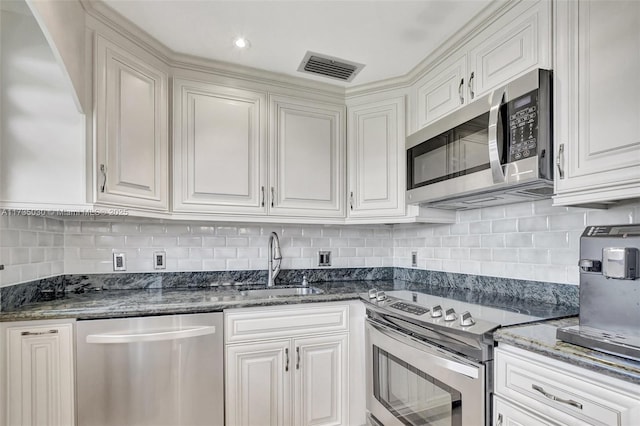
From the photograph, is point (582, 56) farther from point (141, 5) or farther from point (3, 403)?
point (3, 403)

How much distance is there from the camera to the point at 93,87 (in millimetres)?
1611

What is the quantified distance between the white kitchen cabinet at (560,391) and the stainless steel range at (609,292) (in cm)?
9

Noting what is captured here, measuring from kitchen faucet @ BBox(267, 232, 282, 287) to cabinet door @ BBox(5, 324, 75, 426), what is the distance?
113 centimetres

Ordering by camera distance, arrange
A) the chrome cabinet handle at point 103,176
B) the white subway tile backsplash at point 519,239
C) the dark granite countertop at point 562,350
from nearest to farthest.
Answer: the dark granite countertop at point 562,350 → the chrome cabinet handle at point 103,176 → the white subway tile backsplash at point 519,239

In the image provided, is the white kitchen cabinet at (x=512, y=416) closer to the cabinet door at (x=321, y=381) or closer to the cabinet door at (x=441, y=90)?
the cabinet door at (x=321, y=381)

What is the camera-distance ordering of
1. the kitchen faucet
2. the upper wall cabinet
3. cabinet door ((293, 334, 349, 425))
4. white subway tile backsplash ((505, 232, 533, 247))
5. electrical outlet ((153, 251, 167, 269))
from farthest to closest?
the kitchen faucet → electrical outlet ((153, 251, 167, 269)) → cabinet door ((293, 334, 349, 425)) → white subway tile backsplash ((505, 232, 533, 247)) → the upper wall cabinet

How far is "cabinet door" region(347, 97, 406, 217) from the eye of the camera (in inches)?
87.4

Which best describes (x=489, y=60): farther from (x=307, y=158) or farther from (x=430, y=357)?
(x=430, y=357)

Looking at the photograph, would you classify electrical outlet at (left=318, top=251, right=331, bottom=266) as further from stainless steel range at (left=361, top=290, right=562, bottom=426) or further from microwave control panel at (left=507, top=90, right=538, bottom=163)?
microwave control panel at (left=507, top=90, right=538, bottom=163)

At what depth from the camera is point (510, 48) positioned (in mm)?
1483

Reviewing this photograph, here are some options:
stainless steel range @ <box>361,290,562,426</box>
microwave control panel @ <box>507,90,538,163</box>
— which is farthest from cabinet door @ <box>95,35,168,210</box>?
microwave control panel @ <box>507,90,538,163</box>

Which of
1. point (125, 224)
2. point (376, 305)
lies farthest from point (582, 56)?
point (125, 224)

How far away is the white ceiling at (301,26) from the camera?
1571 millimetres

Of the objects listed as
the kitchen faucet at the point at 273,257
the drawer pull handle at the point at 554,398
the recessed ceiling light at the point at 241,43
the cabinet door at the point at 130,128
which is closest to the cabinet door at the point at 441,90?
the recessed ceiling light at the point at 241,43
